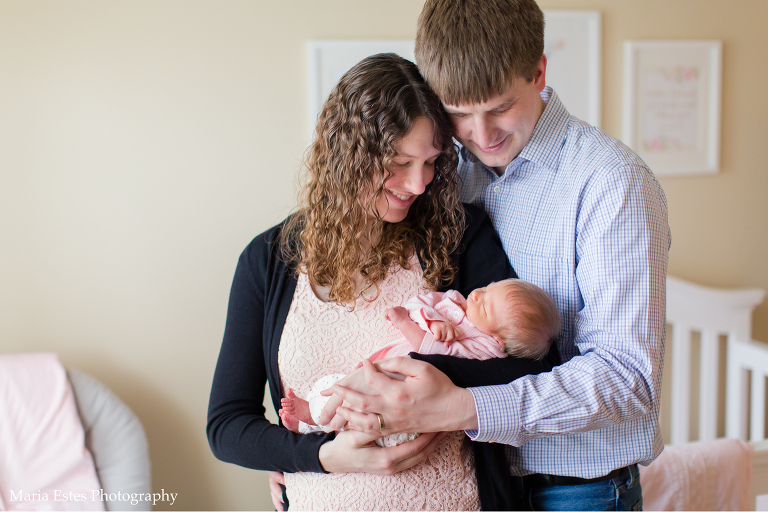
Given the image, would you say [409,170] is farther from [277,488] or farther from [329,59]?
[329,59]

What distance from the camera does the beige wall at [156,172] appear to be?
2.01 metres

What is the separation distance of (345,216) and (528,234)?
0.42m

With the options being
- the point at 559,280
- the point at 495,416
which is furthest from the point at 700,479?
the point at 495,416

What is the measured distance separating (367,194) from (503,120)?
0.33 m

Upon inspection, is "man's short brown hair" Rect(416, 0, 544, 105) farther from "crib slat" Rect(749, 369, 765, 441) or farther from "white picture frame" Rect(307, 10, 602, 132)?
"crib slat" Rect(749, 369, 765, 441)

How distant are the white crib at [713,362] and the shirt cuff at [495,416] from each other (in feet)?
5.56

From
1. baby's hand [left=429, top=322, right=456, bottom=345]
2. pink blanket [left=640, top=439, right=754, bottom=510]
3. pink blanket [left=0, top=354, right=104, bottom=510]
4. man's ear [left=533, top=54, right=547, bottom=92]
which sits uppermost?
man's ear [left=533, top=54, right=547, bottom=92]

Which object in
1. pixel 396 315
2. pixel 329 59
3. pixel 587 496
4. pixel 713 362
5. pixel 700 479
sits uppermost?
pixel 329 59

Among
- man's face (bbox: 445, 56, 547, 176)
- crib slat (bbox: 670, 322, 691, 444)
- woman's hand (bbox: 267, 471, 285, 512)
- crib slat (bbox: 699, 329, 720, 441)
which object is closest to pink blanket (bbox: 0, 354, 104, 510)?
woman's hand (bbox: 267, 471, 285, 512)

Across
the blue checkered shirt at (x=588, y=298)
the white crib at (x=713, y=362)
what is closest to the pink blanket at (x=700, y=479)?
the white crib at (x=713, y=362)

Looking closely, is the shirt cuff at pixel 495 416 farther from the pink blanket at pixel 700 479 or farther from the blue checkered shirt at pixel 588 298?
the pink blanket at pixel 700 479

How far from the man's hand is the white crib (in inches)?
68.6

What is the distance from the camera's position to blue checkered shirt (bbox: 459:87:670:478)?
1.01 meters

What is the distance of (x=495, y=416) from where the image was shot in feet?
3.27
